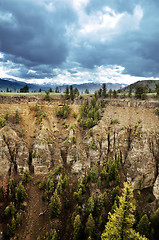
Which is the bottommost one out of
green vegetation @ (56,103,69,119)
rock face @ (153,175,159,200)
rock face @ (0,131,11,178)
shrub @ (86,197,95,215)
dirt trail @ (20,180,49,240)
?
dirt trail @ (20,180,49,240)

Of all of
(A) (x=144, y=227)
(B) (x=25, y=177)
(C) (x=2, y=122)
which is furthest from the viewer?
(C) (x=2, y=122)

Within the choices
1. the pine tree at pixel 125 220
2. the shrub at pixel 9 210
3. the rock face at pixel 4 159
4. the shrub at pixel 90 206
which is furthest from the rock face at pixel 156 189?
the rock face at pixel 4 159

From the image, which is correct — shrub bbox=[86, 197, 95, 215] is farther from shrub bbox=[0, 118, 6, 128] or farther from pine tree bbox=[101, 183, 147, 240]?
shrub bbox=[0, 118, 6, 128]

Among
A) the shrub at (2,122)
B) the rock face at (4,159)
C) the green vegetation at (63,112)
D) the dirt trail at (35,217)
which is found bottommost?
the dirt trail at (35,217)

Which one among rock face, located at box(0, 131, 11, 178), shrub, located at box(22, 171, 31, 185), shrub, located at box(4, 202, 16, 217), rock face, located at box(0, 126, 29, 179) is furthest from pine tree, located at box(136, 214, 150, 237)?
rock face, located at box(0, 131, 11, 178)

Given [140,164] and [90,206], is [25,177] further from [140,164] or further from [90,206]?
[140,164]

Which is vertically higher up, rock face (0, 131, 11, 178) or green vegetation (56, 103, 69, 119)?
green vegetation (56, 103, 69, 119)

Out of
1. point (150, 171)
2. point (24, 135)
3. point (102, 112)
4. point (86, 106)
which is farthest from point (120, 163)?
point (24, 135)

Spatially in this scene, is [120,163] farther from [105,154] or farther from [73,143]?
[73,143]

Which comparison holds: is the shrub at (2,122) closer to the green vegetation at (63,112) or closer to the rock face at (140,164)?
the green vegetation at (63,112)

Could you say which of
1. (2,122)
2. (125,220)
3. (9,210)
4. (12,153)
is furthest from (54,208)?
(2,122)

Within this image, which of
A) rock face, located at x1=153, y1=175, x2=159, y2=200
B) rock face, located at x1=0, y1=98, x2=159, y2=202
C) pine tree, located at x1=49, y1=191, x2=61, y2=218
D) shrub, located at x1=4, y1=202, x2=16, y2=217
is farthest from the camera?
rock face, located at x1=0, y1=98, x2=159, y2=202

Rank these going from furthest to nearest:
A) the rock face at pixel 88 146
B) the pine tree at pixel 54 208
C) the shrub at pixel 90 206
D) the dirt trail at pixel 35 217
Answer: the rock face at pixel 88 146 < the shrub at pixel 90 206 < the pine tree at pixel 54 208 < the dirt trail at pixel 35 217

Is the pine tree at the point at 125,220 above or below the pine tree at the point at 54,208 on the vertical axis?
above
